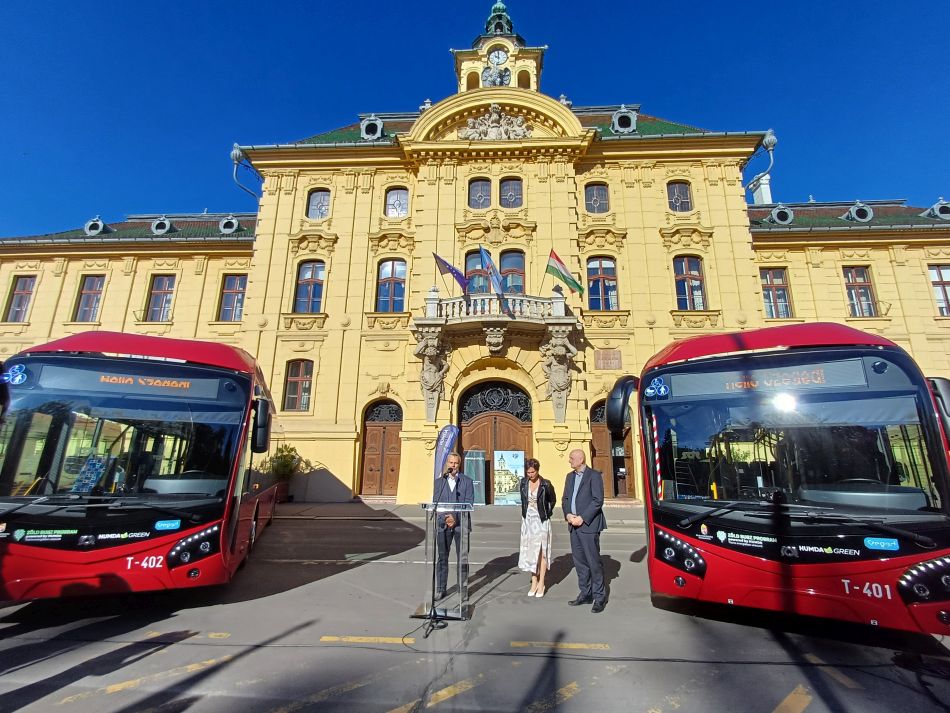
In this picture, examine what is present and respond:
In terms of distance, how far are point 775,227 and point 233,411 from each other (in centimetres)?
2164

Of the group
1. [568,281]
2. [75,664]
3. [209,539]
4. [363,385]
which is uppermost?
[568,281]

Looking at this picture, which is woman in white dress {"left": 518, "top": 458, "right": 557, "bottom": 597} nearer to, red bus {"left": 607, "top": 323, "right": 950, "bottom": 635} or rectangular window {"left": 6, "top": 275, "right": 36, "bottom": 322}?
red bus {"left": 607, "top": 323, "right": 950, "bottom": 635}

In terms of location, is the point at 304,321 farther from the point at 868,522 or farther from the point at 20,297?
the point at 868,522

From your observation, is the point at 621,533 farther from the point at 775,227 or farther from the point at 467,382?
the point at 775,227

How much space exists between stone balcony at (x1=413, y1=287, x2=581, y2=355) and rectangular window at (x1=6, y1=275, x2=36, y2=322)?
17.9 m

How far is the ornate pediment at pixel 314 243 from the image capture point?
17547 millimetres

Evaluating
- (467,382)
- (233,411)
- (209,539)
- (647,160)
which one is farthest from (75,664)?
(647,160)

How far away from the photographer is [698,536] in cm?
473

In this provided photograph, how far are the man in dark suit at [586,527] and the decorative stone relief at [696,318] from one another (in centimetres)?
1226

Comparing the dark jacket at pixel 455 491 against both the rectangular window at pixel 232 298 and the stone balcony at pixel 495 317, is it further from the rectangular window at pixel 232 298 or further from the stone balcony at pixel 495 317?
the rectangular window at pixel 232 298

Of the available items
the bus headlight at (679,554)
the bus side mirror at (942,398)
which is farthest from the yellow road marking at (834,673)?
the bus side mirror at (942,398)

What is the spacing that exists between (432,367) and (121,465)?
10.5m

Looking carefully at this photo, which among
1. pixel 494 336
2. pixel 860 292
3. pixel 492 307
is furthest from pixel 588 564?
pixel 860 292

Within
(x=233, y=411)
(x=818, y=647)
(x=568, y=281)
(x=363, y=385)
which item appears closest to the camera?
(x=818, y=647)
